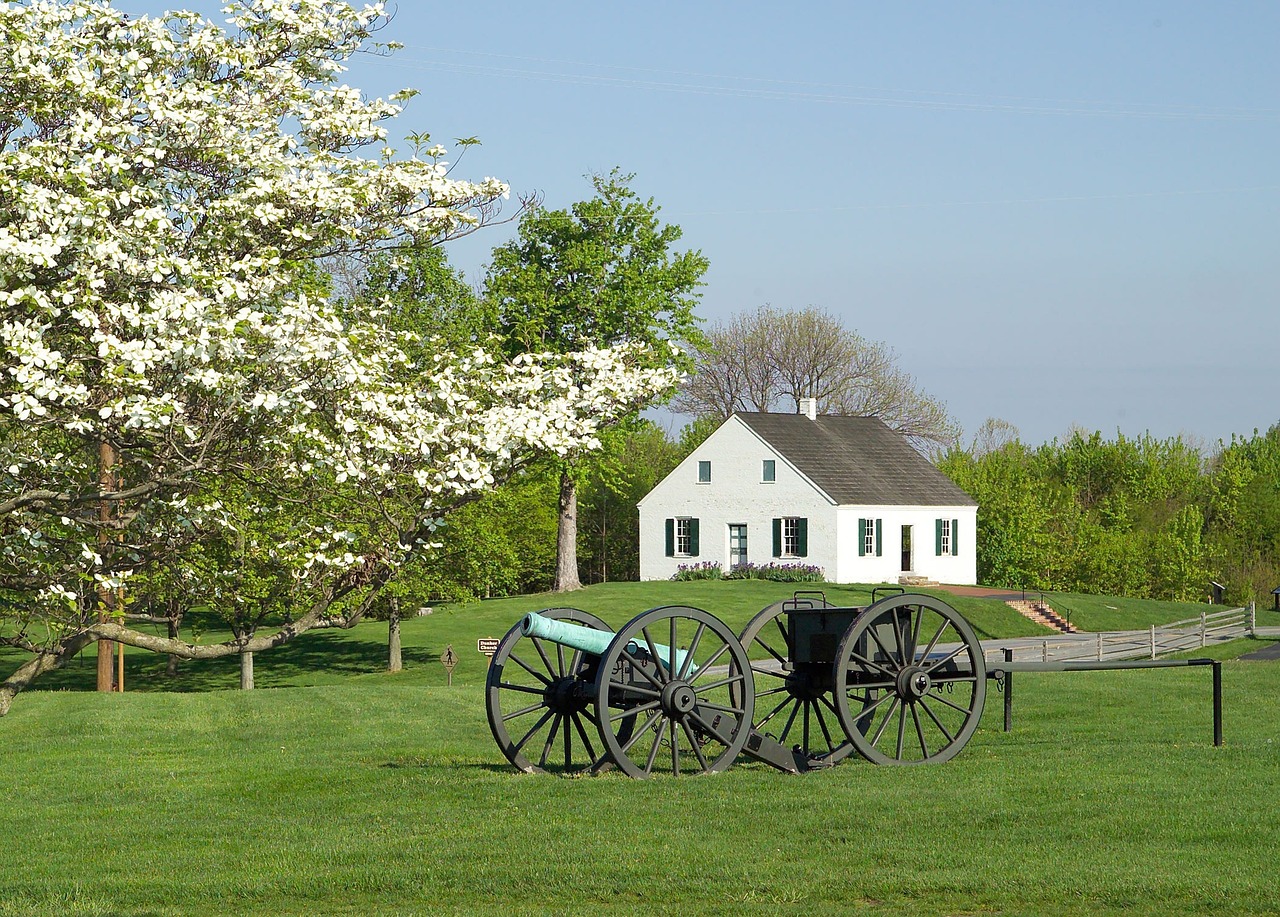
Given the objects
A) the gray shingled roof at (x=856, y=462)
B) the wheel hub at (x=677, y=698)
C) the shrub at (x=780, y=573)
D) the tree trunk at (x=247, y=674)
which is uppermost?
the gray shingled roof at (x=856, y=462)

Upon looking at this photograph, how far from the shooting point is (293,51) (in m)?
14.8

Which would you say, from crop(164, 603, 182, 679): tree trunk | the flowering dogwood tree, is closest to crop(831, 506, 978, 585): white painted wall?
crop(164, 603, 182, 679): tree trunk

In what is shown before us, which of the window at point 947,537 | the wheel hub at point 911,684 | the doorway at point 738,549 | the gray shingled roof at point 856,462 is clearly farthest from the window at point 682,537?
the wheel hub at point 911,684

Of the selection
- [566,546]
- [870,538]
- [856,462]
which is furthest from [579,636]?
[856,462]

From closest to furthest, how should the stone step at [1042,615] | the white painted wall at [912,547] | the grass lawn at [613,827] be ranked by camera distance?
1. the grass lawn at [613,827]
2. the stone step at [1042,615]
3. the white painted wall at [912,547]

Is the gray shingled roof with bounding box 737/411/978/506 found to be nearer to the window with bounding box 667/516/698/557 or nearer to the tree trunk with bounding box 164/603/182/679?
the window with bounding box 667/516/698/557

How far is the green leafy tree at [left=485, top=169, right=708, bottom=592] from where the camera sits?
48.2 metres

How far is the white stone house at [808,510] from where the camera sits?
53.6 metres

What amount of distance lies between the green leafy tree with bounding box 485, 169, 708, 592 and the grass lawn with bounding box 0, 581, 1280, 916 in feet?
105

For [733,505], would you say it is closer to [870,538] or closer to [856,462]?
[856,462]

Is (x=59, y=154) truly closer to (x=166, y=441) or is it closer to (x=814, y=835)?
(x=166, y=441)

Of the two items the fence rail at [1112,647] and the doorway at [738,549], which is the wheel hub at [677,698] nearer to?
the fence rail at [1112,647]

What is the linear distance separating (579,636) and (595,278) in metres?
37.6

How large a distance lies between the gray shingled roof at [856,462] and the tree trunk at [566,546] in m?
8.66
